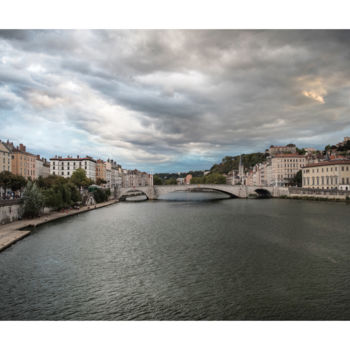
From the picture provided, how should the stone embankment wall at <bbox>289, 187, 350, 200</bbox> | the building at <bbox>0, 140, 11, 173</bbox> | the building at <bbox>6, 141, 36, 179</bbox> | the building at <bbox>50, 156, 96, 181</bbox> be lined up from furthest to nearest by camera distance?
the building at <bbox>50, 156, 96, 181</bbox> < the building at <bbox>6, 141, 36, 179</bbox> < the building at <bbox>0, 140, 11, 173</bbox> < the stone embankment wall at <bbox>289, 187, 350, 200</bbox>

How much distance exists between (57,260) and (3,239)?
4.96 meters

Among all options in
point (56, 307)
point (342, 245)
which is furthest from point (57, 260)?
point (342, 245)

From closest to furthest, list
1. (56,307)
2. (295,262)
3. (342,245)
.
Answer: (56,307)
(295,262)
(342,245)

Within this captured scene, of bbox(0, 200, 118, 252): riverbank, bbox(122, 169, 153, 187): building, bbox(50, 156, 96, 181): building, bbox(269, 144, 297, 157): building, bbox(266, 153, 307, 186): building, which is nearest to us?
bbox(0, 200, 118, 252): riverbank

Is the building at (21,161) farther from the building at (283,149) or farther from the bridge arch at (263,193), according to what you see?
the building at (283,149)

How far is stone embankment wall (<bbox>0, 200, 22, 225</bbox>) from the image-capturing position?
63.9 ft

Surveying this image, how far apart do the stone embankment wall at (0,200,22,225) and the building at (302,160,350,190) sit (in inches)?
1666

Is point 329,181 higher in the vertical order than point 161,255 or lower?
higher

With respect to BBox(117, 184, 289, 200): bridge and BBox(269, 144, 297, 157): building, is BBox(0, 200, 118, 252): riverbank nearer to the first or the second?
BBox(117, 184, 289, 200): bridge

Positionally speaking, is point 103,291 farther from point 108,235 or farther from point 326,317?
point 108,235

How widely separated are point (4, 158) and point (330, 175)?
49.4 metres

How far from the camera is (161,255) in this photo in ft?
41.8

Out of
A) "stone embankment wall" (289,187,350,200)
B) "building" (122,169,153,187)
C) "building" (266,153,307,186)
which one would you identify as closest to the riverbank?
"stone embankment wall" (289,187,350,200)

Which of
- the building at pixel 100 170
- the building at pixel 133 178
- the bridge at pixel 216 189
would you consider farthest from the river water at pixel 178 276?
the building at pixel 133 178
